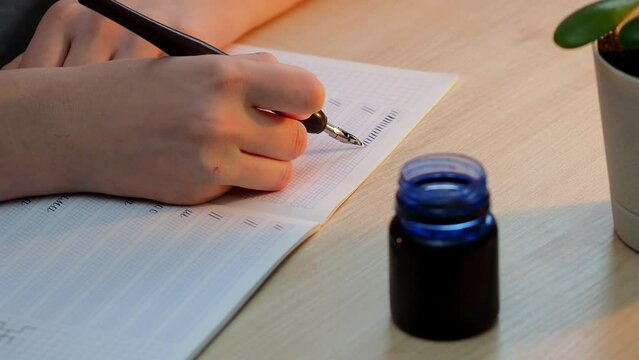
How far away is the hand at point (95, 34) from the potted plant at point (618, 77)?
48 centimetres

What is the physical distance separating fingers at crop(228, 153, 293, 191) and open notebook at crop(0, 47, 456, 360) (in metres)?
0.01

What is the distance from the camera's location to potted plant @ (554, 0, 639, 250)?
658 millimetres

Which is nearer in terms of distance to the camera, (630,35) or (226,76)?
(630,35)

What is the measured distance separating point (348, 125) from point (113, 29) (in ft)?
0.91

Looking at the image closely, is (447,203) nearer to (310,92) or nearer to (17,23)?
(310,92)

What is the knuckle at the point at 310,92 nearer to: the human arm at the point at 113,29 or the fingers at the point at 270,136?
the fingers at the point at 270,136

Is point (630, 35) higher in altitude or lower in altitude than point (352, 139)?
higher

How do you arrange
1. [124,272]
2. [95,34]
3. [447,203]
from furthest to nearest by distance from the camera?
[95,34], [124,272], [447,203]

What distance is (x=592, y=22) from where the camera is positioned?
2.17 ft

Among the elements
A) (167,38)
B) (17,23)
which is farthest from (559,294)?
(17,23)

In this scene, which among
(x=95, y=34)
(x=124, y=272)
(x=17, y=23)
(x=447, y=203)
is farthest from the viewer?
(x=17, y=23)

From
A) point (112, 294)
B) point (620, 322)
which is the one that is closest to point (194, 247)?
point (112, 294)

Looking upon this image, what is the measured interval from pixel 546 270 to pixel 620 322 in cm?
7

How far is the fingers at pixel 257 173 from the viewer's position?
0.83 meters
